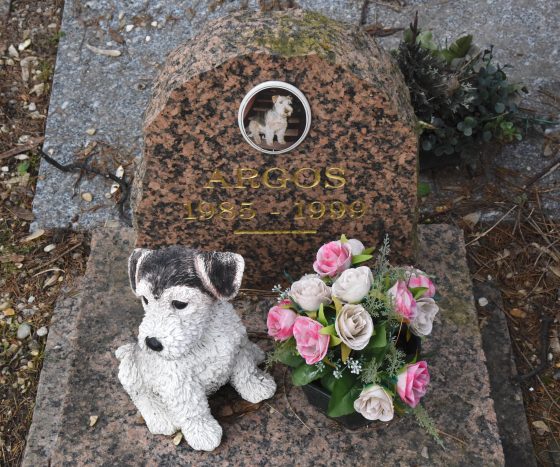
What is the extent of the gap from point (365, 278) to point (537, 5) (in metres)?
3.00

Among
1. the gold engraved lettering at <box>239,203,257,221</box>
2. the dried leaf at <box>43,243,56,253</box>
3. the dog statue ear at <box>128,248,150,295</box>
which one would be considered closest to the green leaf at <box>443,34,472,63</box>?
the gold engraved lettering at <box>239,203,257,221</box>

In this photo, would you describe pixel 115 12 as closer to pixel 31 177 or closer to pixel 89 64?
pixel 89 64

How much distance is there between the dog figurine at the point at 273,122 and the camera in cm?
258

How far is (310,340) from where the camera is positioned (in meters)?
2.42

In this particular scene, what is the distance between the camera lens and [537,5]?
15.2 feet

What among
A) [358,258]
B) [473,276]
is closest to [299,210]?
[358,258]

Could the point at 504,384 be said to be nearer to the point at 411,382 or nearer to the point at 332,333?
the point at 411,382

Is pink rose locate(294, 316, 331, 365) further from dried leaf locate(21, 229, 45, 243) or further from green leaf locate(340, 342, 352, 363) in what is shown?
dried leaf locate(21, 229, 45, 243)

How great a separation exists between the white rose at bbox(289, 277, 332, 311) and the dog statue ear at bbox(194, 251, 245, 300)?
0.21 m

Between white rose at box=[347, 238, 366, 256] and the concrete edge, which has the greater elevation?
white rose at box=[347, 238, 366, 256]

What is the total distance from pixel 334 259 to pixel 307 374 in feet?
1.32

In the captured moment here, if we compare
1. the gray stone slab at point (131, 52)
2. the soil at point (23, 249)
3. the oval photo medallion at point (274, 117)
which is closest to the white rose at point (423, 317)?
the oval photo medallion at point (274, 117)

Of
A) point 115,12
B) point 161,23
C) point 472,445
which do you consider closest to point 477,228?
point 472,445

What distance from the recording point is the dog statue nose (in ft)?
7.75
